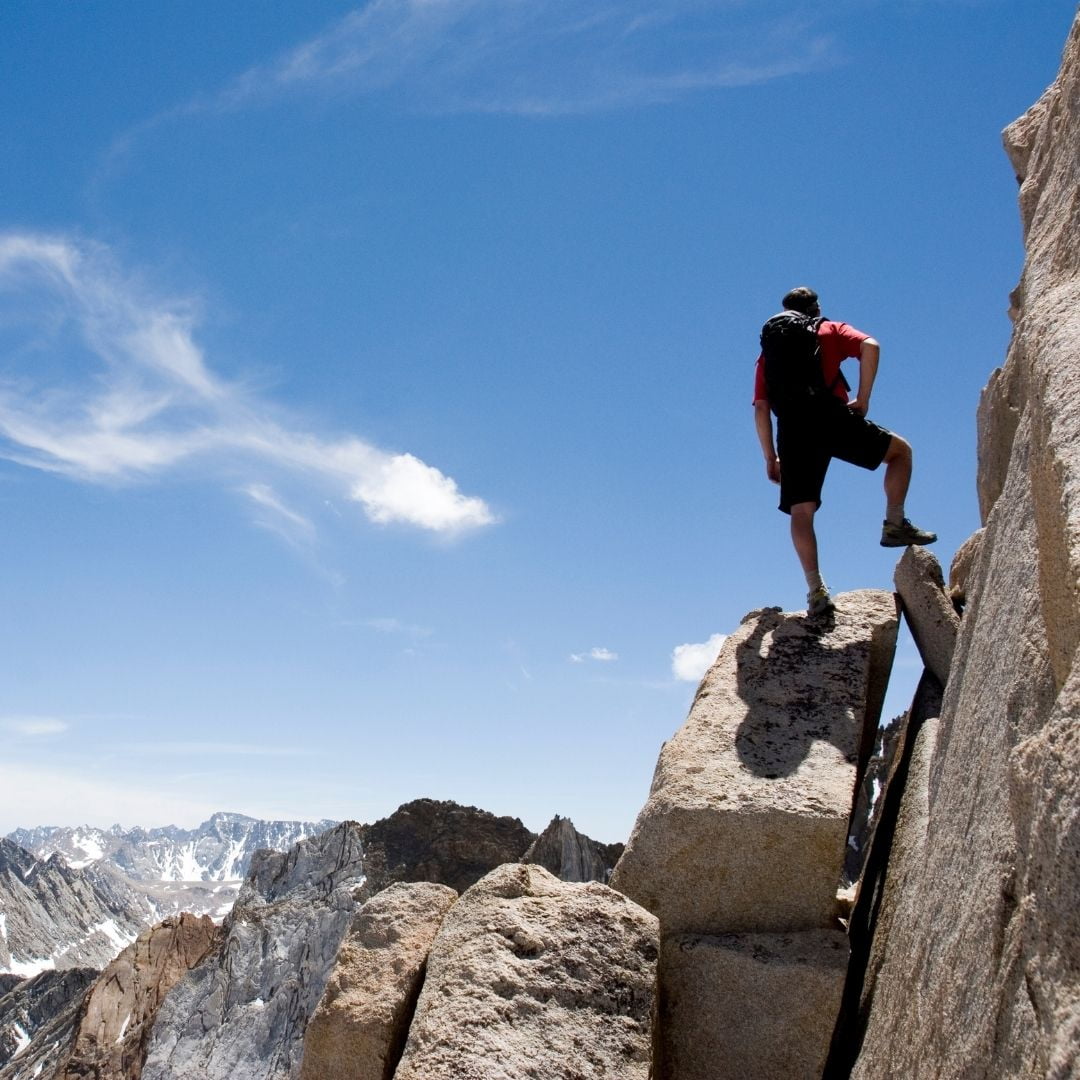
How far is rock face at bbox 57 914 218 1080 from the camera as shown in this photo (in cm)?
2600

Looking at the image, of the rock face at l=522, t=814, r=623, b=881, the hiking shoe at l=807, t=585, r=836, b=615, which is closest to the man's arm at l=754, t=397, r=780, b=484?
the hiking shoe at l=807, t=585, r=836, b=615

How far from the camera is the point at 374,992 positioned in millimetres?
6156

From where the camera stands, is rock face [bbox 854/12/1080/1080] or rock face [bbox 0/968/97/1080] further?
rock face [bbox 0/968/97/1080]

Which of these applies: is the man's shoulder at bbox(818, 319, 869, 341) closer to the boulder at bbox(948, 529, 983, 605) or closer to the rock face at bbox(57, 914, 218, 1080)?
the boulder at bbox(948, 529, 983, 605)

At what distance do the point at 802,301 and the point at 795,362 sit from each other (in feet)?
2.17

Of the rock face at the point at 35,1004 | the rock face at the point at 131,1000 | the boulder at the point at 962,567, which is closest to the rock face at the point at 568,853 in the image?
the rock face at the point at 131,1000

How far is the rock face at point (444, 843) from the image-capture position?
2673cm

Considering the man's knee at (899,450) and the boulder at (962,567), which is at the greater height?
the man's knee at (899,450)

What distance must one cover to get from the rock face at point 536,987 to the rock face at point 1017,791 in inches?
49.9

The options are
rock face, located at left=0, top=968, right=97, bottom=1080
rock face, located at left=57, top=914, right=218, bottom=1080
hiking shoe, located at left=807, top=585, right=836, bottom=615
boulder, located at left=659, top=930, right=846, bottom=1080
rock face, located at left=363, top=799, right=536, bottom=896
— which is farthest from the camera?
rock face, located at left=0, top=968, right=97, bottom=1080

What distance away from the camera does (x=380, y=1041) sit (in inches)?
235

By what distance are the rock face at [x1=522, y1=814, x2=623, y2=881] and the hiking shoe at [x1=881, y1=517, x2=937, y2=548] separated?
15860 mm

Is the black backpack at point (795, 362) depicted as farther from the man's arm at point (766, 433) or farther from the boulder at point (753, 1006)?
the boulder at point (753, 1006)

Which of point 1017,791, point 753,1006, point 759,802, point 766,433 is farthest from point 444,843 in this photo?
point 1017,791
